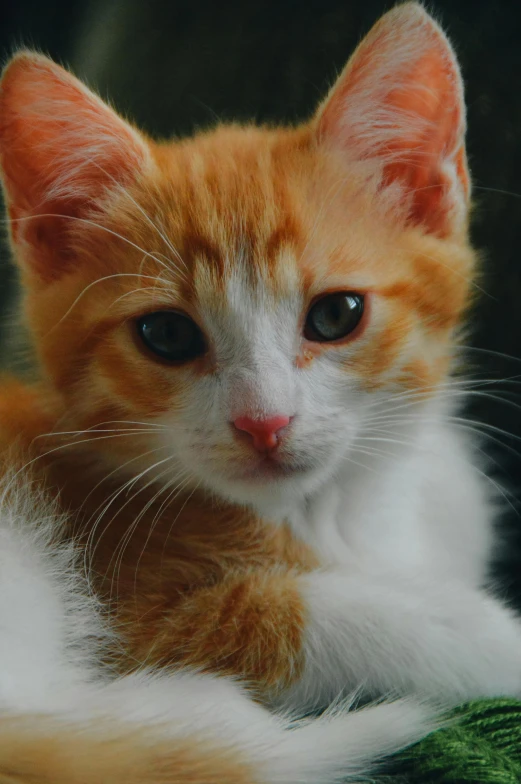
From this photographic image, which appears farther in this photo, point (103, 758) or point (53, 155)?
point (53, 155)

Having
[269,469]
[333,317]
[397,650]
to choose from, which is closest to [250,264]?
[333,317]

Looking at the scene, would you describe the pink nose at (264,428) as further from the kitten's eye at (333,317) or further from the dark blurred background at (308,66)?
the dark blurred background at (308,66)

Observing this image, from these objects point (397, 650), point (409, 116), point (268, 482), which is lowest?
point (397, 650)

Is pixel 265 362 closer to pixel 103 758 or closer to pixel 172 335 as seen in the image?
pixel 172 335

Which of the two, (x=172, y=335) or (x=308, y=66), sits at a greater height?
(x=308, y=66)

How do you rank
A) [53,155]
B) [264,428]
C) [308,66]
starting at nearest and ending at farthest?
[264,428], [53,155], [308,66]

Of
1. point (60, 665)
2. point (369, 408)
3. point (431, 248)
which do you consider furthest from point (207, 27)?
point (60, 665)

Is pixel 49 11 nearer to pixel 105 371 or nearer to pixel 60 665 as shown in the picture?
pixel 105 371
